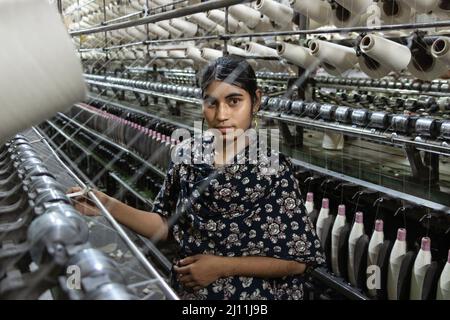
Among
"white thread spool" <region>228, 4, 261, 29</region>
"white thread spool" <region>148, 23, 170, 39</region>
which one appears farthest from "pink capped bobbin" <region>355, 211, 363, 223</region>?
"white thread spool" <region>148, 23, 170, 39</region>

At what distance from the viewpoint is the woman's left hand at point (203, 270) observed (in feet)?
3.41

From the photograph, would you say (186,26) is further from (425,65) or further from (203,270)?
(203,270)

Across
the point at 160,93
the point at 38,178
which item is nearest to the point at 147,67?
the point at 160,93

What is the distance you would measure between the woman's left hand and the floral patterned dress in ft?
0.10

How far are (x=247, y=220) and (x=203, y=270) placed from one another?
14 centimetres

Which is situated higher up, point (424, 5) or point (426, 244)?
point (424, 5)

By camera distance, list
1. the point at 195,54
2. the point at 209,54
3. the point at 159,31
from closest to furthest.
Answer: the point at 209,54
the point at 195,54
the point at 159,31

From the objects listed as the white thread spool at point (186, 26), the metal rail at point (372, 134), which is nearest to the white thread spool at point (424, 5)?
the metal rail at point (372, 134)

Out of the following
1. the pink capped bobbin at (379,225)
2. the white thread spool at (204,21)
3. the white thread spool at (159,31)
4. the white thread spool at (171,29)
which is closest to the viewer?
the pink capped bobbin at (379,225)

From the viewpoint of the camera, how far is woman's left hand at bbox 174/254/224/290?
1.04 m

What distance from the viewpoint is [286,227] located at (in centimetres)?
106

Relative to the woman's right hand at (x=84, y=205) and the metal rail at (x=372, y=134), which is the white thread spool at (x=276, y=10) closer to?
the metal rail at (x=372, y=134)

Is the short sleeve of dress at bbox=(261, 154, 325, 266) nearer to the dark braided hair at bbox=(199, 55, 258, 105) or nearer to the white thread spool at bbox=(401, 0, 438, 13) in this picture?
the dark braided hair at bbox=(199, 55, 258, 105)

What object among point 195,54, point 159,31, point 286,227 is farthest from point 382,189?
point 159,31
